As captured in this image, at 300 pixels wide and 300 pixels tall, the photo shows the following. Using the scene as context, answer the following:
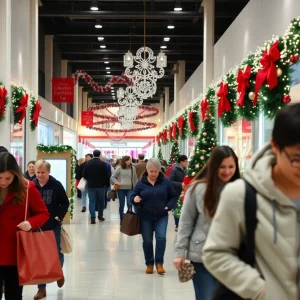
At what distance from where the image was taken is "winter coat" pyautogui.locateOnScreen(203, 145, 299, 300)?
5.84 ft

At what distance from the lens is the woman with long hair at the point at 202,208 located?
391 centimetres

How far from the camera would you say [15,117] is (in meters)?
12.8

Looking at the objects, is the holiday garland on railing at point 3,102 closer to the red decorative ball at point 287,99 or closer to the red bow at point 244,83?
the red bow at point 244,83

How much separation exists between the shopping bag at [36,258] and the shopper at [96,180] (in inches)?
373

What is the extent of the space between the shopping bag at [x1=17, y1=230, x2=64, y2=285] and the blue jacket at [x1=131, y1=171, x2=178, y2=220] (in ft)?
9.84

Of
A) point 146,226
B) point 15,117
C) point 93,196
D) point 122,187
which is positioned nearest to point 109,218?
point 93,196

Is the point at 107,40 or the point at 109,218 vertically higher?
the point at 107,40

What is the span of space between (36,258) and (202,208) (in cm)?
119

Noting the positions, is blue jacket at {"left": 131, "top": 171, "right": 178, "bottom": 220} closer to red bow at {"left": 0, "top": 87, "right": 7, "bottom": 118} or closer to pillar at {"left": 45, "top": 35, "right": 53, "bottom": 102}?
red bow at {"left": 0, "top": 87, "right": 7, "bottom": 118}

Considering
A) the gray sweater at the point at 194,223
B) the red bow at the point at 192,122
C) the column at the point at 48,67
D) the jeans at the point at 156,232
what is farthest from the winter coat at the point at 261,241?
the column at the point at 48,67

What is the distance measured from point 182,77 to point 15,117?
18270 mm

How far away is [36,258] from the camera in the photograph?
4.22m

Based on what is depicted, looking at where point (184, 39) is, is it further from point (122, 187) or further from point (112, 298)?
point (112, 298)

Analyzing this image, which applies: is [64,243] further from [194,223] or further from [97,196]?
[97,196]
